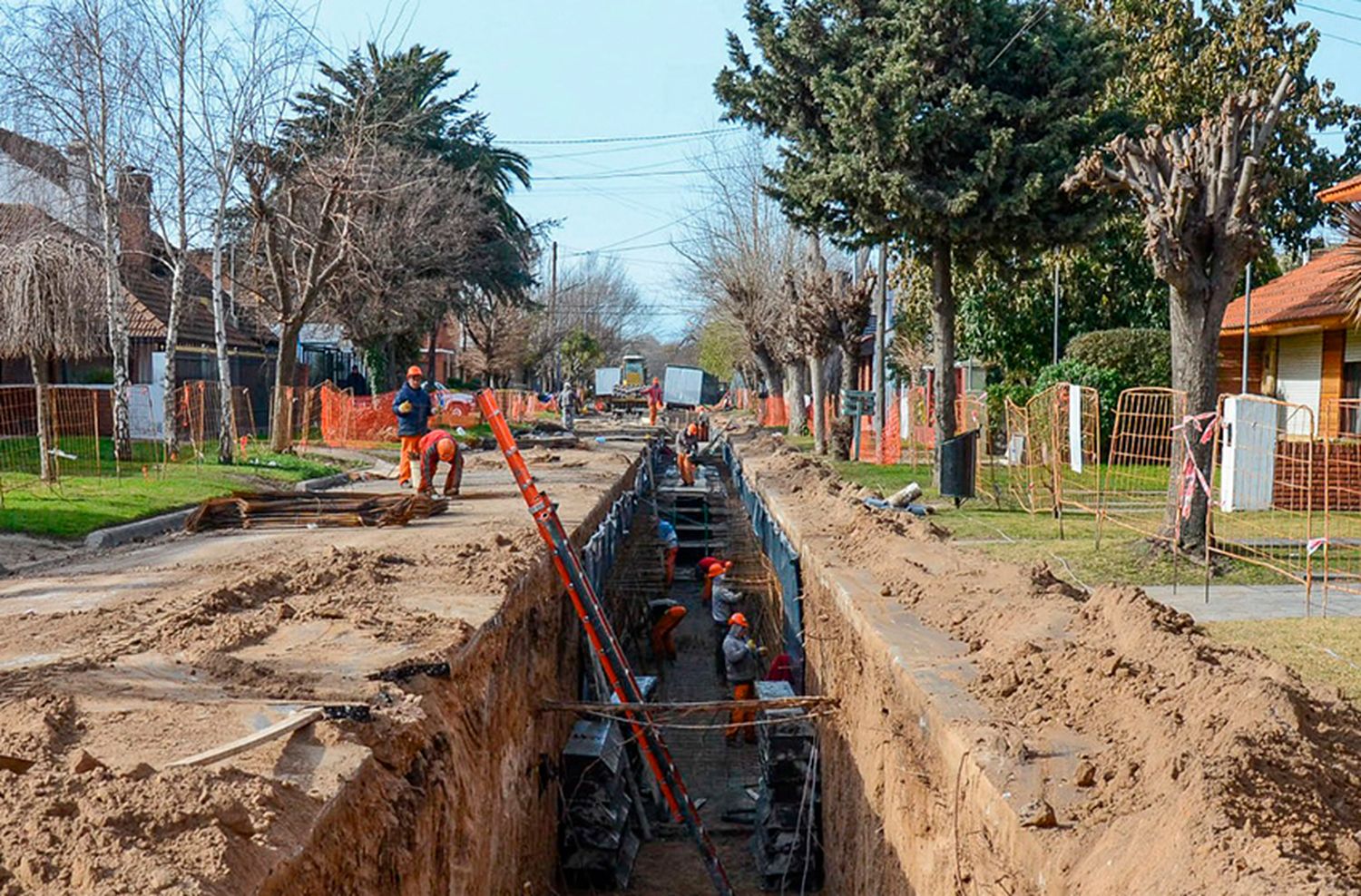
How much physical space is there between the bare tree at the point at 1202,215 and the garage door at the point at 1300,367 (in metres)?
9.99

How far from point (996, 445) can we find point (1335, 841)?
72.7ft

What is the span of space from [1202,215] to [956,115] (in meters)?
6.08

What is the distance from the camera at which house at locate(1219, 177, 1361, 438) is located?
18.7 metres

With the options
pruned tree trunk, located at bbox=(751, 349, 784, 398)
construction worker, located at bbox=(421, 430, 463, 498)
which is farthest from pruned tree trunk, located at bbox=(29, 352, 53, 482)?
pruned tree trunk, located at bbox=(751, 349, 784, 398)

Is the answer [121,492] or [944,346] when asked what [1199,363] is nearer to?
[944,346]

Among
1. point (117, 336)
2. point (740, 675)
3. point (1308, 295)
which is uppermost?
point (1308, 295)

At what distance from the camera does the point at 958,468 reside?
16344 millimetres

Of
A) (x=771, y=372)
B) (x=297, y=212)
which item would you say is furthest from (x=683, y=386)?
(x=297, y=212)

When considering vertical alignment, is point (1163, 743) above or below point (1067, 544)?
above

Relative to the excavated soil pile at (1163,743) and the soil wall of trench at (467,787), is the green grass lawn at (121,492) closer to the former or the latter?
the soil wall of trench at (467,787)

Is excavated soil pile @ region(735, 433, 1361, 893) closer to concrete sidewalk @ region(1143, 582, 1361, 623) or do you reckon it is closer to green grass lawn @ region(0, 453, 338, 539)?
concrete sidewalk @ region(1143, 582, 1361, 623)

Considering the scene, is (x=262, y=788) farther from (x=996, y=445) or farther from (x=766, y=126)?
(x=996, y=445)

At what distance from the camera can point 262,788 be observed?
407 centimetres

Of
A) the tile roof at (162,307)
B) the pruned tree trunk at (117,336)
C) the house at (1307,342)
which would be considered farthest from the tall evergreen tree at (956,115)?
the tile roof at (162,307)
